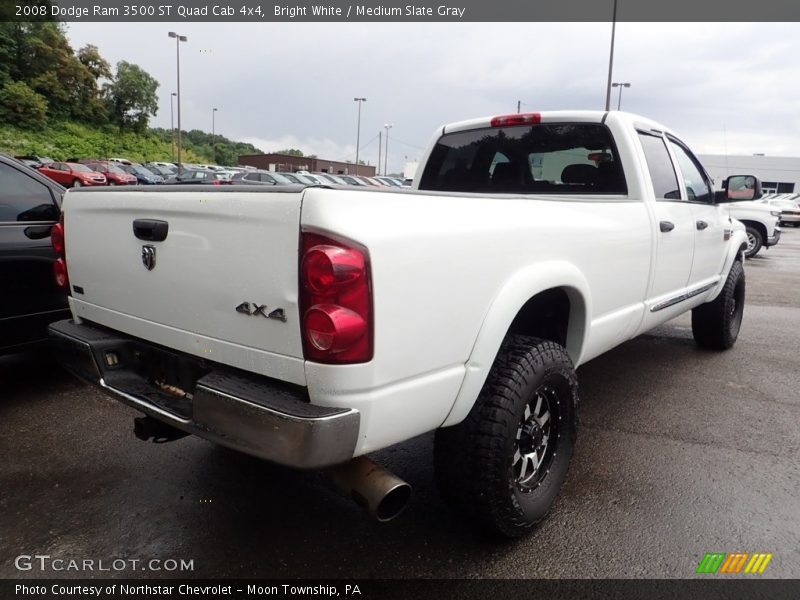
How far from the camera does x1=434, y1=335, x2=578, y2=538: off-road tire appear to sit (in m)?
2.14

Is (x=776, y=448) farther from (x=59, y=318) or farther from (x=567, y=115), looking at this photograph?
(x=59, y=318)

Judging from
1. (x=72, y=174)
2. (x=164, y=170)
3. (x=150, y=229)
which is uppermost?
(x=164, y=170)

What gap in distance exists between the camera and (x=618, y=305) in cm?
309

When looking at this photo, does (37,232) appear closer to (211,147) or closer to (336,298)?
(336,298)

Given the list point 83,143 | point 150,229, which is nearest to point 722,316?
point 150,229

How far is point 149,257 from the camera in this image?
221 centimetres

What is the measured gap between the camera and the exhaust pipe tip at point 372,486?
1.88 metres

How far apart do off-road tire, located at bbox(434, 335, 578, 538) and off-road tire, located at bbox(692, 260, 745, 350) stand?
10.7 feet

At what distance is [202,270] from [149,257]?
345 mm

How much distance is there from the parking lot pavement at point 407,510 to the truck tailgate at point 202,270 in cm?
87

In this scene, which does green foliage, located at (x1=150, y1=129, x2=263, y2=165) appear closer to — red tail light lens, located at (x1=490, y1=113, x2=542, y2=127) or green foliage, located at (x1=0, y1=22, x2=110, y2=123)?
green foliage, located at (x1=0, y1=22, x2=110, y2=123)

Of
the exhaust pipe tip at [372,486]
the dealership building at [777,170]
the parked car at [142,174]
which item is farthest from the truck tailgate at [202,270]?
the dealership building at [777,170]

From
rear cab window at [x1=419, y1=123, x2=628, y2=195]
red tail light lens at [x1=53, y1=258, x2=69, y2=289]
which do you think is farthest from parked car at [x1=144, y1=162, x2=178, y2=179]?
red tail light lens at [x1=53, y1=258, x2=69, y2=289]

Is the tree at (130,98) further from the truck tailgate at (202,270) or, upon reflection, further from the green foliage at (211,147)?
the truck tailgate at (202,270)
